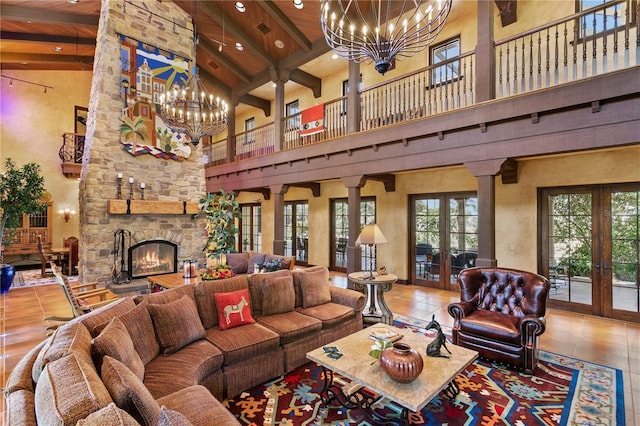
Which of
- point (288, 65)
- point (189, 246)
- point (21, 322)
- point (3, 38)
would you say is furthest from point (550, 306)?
point (3, 38)

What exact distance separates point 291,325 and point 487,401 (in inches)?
76.5

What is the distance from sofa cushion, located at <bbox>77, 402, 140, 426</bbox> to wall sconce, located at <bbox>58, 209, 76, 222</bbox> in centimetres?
1197

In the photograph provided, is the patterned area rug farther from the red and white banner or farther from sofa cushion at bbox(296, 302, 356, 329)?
sofa cushion at bbox(296, 302, 356, 329)

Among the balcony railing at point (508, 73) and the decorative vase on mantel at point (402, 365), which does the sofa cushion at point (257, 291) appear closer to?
the decorative vase on mantel at point (402, 365)

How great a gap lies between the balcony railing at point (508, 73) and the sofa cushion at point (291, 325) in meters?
3.79

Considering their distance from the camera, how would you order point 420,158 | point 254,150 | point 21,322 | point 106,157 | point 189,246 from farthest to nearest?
1. point 254,150
2. point 189,246
3. point 106,157
4. point 420,158
5. point 21,322

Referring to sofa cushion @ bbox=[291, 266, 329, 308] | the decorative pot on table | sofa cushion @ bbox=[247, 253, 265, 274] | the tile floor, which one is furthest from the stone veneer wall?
sofa cushion @ bbox=[291, 266, 329, 308]

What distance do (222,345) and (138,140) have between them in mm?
5145

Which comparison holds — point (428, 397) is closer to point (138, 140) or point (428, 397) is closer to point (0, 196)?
point (138, 140)

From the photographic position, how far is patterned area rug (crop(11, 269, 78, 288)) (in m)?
7.58

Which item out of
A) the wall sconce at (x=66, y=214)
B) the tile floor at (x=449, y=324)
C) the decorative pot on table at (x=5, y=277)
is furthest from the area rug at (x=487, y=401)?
the wall sconce at (x=66, y=214)

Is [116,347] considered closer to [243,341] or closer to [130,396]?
[130,396]

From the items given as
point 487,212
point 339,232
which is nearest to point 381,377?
point 487,212

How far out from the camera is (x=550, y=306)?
5.61 meters
